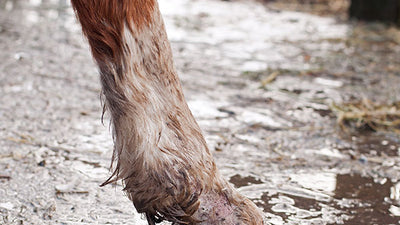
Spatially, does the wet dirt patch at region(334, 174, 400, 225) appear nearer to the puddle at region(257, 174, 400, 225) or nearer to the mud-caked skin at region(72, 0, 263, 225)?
the puddle at region(257, 174, 400, 225)

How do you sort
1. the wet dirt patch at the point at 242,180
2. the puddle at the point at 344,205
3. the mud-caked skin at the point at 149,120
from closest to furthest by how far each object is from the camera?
the mud-caked skin at the point at 149,120 < the puddle at the point at 344,205 < the wet dirt patch at the point at 242,180

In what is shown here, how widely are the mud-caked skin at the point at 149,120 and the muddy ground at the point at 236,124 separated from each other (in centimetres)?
38

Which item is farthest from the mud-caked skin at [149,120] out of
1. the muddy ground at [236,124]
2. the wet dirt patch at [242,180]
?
the wet dirt patch at [242,180]

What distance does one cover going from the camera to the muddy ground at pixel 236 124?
2.19 meters

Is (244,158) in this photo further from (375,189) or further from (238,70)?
(238,70)

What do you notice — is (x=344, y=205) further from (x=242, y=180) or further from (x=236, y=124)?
(x=236, y=124)

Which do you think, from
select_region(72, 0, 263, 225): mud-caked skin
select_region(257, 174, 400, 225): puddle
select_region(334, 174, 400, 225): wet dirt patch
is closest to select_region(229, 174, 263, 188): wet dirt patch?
select_region(257, 174, 400, 225): puddle

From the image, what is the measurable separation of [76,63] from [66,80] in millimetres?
569

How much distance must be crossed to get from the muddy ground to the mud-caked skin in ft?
1.25

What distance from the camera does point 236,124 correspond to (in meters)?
3.29

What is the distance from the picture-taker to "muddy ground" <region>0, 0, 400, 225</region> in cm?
219

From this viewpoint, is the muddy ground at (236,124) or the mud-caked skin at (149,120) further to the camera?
the muddy ground at (236,124)

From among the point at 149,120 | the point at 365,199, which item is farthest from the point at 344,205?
the point at 149,120

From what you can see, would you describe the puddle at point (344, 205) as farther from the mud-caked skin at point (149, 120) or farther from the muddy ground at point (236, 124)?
the mud-caked skin at point (149, 120)
